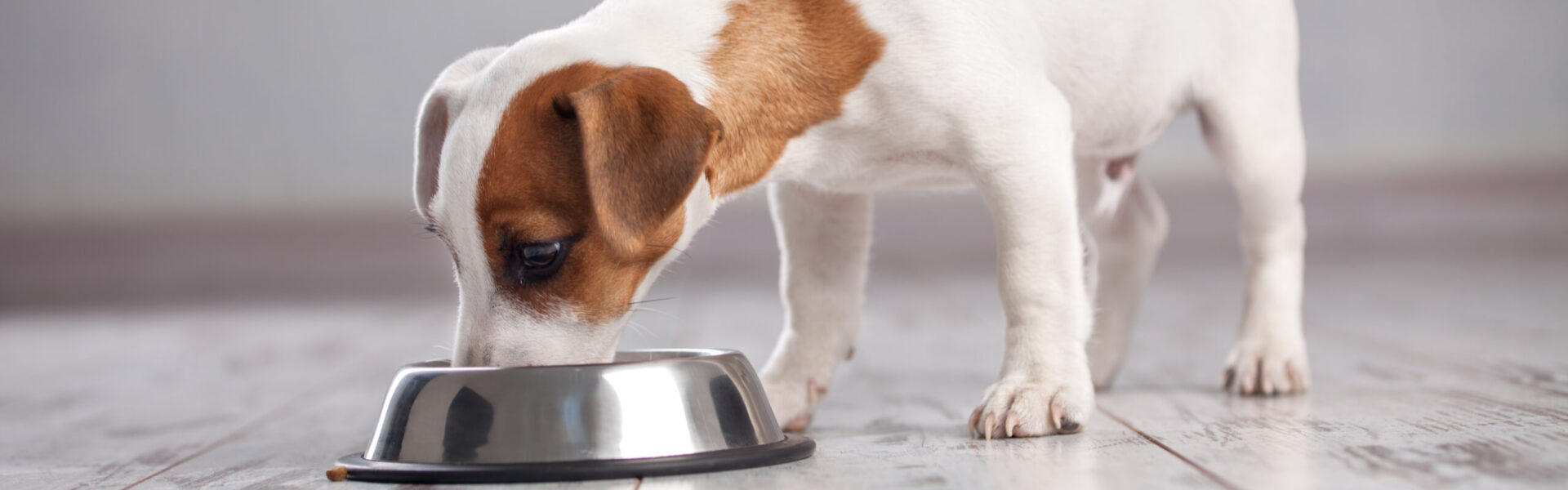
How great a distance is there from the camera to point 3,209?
694 centimetres

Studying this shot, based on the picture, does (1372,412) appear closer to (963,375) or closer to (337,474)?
(963,375)

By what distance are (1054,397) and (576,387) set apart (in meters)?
0.68

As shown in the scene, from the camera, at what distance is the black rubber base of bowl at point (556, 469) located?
158 cm

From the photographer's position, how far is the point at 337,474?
1.69 metres

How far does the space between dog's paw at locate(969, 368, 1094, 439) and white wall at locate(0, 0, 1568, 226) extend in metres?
5.45

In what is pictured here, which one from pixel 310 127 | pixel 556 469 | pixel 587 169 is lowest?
pixel 556 469

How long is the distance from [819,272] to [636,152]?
31.8 inches

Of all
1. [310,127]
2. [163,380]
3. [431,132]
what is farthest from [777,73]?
[310,127]

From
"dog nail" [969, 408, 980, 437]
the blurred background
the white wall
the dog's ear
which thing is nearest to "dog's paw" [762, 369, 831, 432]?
"dog nail" [969, 408, 980, 437]

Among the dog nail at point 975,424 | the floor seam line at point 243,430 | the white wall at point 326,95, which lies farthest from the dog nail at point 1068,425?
the white wall at point 326,95

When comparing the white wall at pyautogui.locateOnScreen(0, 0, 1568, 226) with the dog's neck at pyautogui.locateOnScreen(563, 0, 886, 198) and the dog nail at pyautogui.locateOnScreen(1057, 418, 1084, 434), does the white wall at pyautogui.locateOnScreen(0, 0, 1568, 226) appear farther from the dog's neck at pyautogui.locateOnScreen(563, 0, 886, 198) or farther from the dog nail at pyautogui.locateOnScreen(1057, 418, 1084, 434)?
the dog nail at pyautogui.locateOnScreen(1057, 418, 1084, 434)

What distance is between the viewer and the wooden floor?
5.41 ft

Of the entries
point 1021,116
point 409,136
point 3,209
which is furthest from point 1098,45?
point 3,209

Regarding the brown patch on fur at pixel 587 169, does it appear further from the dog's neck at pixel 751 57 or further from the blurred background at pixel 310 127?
the blurred background at pixel 310 127
